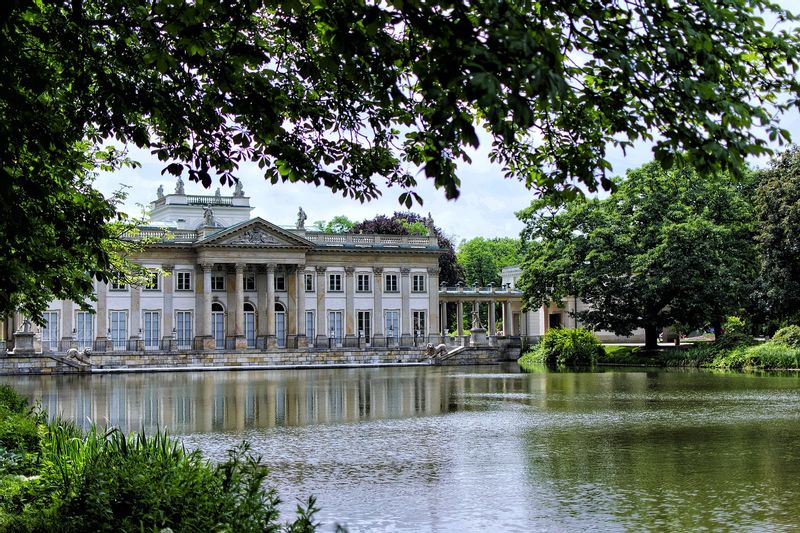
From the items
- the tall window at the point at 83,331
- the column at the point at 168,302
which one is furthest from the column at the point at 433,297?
the tall window at the point at 83,331

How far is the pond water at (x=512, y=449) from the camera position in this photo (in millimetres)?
10781

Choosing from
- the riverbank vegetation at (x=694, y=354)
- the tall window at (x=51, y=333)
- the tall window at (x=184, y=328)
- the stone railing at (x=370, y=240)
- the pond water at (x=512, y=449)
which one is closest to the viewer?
the pond water at (x=512, y=449)

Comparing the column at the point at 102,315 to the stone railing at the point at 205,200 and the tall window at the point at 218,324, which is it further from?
the stone railing at the point at 205,200

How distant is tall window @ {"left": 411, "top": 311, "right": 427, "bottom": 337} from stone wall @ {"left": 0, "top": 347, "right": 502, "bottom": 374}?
6293 millimetres

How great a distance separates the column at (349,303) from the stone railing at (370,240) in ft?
6.29

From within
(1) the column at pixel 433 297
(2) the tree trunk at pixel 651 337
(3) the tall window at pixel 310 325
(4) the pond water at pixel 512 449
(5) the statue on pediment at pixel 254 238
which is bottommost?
(4) the pond water at pixel 512 449

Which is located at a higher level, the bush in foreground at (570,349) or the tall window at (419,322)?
the tall window at (419,322)

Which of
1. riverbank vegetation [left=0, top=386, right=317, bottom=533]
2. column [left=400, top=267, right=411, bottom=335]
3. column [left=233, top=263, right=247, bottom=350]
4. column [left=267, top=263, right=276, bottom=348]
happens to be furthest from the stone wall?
riverbank vegetation [left=0, top=386, right=317, bottom=533]

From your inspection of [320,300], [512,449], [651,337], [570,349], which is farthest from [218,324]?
[512,449]

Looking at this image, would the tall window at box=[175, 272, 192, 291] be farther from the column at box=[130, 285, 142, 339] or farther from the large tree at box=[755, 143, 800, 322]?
the large tree at box=[755, 143, 800, 322]

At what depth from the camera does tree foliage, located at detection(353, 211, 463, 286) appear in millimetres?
81875

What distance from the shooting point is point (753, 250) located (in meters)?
51.2

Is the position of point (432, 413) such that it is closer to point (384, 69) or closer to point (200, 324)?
point (384, 69)

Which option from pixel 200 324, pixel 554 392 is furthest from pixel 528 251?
pixel 554 392
